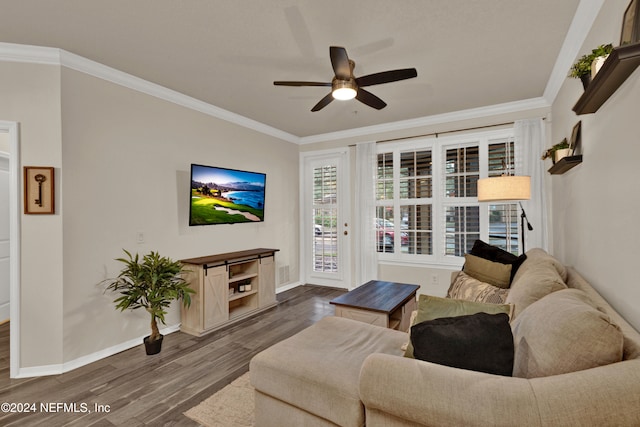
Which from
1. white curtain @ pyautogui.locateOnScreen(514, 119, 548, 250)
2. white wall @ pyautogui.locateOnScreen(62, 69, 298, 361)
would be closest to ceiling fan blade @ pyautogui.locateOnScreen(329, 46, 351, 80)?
white wall @ pyautogui.locateOnScreen(62, 69, 298, 361)

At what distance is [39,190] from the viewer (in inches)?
100

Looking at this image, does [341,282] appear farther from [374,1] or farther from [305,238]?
[374,1]

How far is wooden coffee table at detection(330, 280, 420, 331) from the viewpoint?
103 inches

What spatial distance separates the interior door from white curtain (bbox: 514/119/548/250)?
8.21 feet

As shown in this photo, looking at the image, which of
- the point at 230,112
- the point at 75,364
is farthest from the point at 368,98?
the point at 75,364

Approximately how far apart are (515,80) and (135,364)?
4.68 m

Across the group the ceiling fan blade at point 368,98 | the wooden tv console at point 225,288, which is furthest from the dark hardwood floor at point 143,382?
the ceiling fan blade at point 368,98

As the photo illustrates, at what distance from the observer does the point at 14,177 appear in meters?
2.52

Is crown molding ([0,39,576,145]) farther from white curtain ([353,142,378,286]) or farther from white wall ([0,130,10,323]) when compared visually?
white wall ([0,130,10,323])

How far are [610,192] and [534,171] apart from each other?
2226mm

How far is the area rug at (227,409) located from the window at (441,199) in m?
3.16

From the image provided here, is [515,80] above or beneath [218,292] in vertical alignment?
above

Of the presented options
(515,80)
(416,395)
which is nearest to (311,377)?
(416,395)

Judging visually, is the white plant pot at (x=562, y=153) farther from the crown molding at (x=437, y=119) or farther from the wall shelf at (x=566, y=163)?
the crown molding at (x=437, y=119)
